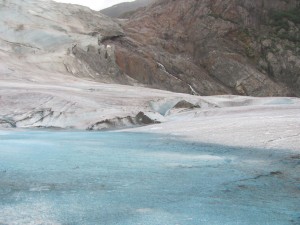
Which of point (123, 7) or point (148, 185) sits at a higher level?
point (123, 7)

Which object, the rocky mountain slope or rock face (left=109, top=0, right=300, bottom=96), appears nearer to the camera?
rock face (left=109, top=0, right=300, bottom=96)

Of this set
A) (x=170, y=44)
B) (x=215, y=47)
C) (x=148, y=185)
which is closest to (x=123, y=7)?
(x=170, y=44)

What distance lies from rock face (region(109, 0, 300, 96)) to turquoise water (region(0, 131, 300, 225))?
14022mm

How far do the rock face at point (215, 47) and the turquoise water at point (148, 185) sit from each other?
1402 centimetres

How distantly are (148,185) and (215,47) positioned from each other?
2060 cm

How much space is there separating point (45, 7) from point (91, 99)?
1136cm

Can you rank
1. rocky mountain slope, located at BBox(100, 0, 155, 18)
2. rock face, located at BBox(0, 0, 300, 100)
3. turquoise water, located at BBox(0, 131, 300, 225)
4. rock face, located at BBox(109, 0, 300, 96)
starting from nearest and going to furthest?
turquoise water, located at BBox(0, 131, 300, 225)
rock face, located at BBox(0, 0, 300, 100)
rock face, located at BBox(109, 0, 300, 96)
rocky mountain slope, located at BBox(100, 0, 155, 18)

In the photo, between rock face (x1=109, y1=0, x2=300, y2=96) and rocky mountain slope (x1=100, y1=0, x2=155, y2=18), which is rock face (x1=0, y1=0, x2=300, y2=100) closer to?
rock face (x1=109, y1=0, x2=300, y2=96)

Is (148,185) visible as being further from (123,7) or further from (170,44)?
(123,7)

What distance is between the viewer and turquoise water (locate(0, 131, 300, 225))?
282 centimetres

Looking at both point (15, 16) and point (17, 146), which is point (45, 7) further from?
point (17, 146)

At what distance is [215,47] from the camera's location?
23562 mm

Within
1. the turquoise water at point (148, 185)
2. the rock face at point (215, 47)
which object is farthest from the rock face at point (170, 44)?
the turquoise water at point (148, 185)

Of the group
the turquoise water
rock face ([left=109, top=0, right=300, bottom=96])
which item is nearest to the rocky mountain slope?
rock face ([left=109, top=0, right=300, bottom=96])
